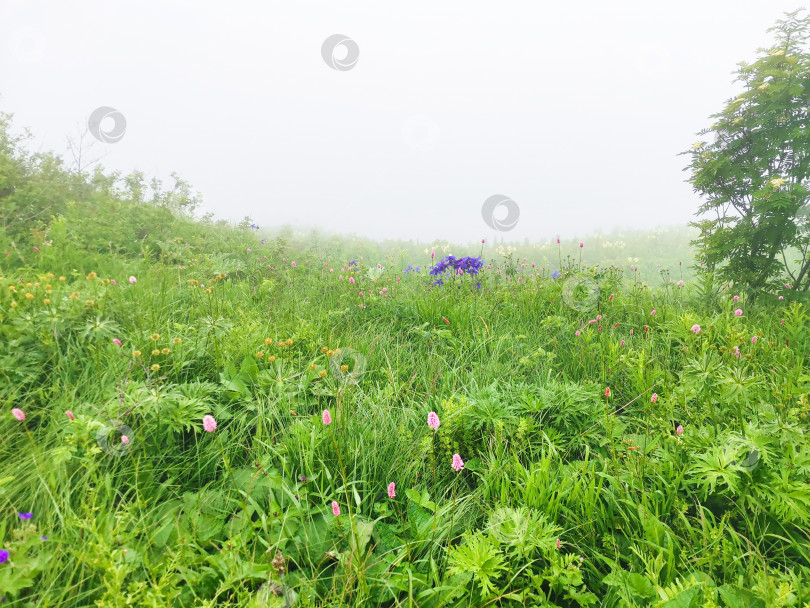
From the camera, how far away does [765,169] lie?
4559mm

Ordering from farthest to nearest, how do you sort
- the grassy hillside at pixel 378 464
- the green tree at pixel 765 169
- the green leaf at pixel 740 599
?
the green tree at pixel 765 169 → the grassy hillside at pixel 378 464 → the green leaf at pixel 740 599

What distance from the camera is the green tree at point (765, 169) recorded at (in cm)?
423

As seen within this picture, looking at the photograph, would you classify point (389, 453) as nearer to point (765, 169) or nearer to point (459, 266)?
point (459, 266)

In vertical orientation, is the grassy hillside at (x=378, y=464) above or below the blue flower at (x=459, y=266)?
below

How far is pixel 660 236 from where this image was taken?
15273 mm

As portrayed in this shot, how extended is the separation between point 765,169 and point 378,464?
5617 mm

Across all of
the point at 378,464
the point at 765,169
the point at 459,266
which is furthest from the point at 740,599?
the point at 765,169

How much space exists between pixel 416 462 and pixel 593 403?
118 centimetres

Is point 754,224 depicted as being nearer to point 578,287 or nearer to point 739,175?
point 739,175

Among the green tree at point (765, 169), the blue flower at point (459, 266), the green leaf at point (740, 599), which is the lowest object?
the green leaf at point (740, 599)

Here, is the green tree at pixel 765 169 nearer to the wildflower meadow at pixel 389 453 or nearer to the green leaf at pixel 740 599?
the wildflower meadow at pixel 389 453

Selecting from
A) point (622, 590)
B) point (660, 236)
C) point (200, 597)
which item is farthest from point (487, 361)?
point (660, 236)

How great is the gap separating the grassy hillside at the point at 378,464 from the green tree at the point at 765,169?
140cm

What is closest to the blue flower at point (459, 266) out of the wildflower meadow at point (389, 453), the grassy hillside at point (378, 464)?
the wildflower meadow at point (389, 453)
